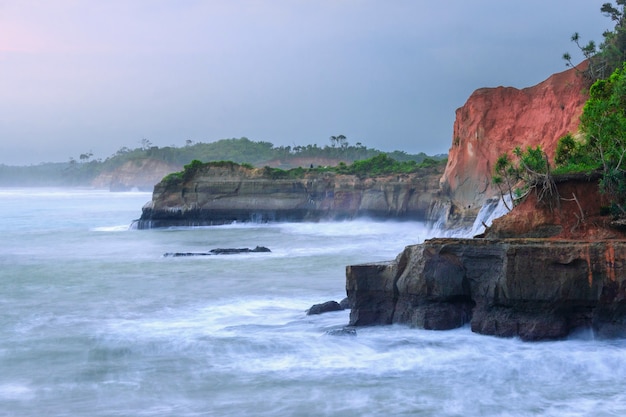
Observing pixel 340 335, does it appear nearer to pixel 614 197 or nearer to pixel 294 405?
pixel 294 405

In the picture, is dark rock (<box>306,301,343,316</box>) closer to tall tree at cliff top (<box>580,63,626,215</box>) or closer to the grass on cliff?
tall tree at cliff top (<box>580,63,626,215</box>)

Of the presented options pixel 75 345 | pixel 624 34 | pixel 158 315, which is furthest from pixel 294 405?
pixel 624 34

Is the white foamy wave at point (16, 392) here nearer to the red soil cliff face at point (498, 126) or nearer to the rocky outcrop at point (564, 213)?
the rocky outcrop at point (564, 213)

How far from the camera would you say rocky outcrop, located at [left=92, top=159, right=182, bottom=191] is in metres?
163

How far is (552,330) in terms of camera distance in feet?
46.8

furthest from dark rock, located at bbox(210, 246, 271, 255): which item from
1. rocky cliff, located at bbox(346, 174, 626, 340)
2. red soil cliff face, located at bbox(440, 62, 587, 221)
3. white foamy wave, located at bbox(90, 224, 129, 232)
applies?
rocky cliff, located at bbox(346, 174, 626, 340)

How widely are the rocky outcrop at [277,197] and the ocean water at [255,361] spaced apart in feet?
85.9

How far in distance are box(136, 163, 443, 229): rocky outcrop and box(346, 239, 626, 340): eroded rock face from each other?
33444 millimetres

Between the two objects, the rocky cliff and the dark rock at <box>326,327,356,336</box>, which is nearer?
the rocky cliff

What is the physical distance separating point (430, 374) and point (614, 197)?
684cm

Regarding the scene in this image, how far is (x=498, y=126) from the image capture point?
3884cm

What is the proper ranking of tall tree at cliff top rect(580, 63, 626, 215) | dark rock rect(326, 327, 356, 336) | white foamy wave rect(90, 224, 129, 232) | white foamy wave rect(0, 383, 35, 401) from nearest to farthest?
white foamy wave rect(0, 383, 35, 401)
dark rock rect(326, 327, 356, 336)
tall tree at cliff top rect(580, 63, 626, 215)
white foamy wave rect(90, 224, 129, 232)

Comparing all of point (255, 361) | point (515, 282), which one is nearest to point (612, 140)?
point (515, 282)

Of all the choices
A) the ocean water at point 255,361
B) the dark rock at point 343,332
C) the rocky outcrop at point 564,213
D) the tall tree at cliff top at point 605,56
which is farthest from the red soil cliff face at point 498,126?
the dark rock at point 343,332
